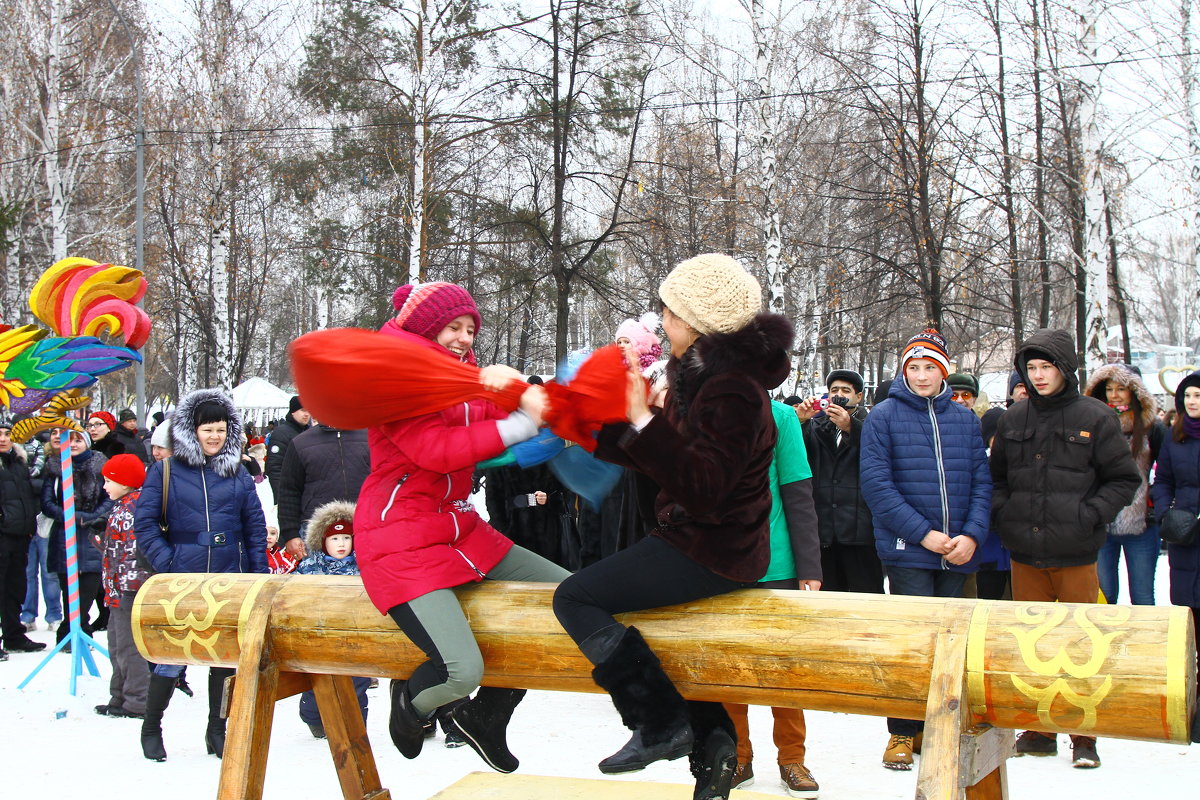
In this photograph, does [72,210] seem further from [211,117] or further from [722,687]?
[722,687]

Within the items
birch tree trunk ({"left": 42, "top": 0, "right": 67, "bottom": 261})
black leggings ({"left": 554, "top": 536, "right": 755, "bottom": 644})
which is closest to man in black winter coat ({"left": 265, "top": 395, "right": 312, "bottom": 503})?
black leggings ({"left": 554, "top": 536, "right": 755, "bottom": 644})

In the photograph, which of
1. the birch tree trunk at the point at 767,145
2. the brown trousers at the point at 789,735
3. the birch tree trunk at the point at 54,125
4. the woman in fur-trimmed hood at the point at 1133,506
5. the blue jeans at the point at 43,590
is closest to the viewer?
the brown trousers at the point at 789,735

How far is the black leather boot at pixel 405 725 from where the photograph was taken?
11.1ft

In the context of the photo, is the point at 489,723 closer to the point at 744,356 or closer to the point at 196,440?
the point at 744,356

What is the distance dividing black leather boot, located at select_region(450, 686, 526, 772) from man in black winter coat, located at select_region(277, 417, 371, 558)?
281 cm

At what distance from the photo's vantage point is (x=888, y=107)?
16.9m

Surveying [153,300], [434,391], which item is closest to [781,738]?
[434,391]

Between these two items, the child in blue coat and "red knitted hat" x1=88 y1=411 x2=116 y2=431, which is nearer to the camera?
the child in blue coat

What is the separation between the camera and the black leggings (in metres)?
3.14

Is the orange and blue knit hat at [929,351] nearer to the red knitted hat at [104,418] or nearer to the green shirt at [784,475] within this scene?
the green shirt at [784,475]

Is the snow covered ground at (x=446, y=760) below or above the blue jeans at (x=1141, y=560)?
below

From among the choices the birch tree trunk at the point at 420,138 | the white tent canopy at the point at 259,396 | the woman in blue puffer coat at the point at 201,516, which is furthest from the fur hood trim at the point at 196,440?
the white tent canopy at the point at 259,396

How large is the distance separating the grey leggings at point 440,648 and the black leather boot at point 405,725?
34 mm

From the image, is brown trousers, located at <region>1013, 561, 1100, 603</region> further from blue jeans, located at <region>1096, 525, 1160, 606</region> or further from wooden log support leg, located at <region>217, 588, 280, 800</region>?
wooden log support leg, located at <region>217, 588, 280, 800</region>
